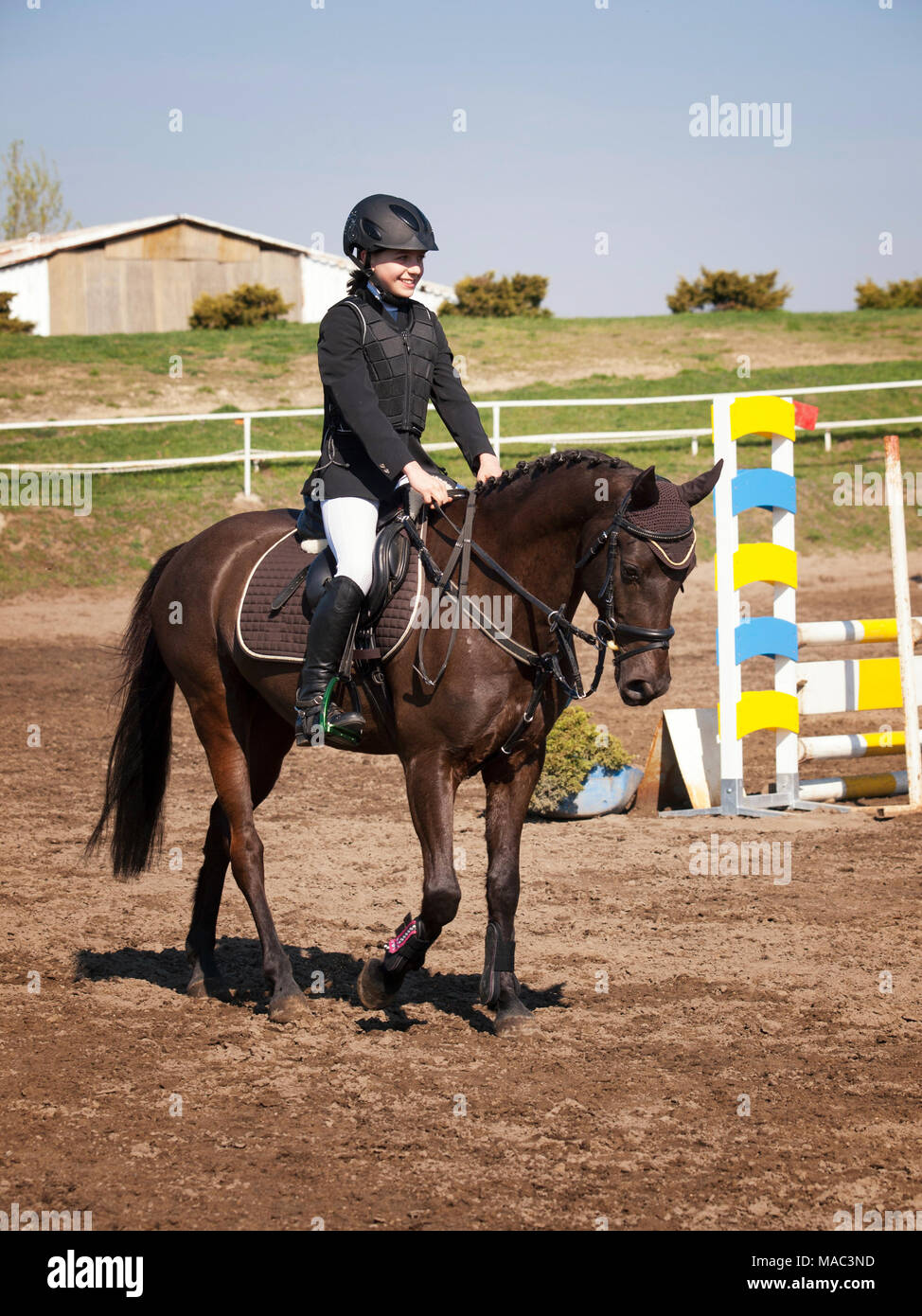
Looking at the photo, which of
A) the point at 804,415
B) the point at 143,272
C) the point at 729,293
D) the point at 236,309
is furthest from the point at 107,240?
the point at 804,415

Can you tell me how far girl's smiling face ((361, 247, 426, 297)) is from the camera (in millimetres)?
5016

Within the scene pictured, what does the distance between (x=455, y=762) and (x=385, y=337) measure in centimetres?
178

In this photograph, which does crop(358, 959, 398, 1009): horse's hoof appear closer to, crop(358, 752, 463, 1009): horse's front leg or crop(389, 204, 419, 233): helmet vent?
crop(358, 752, 463, 1009): horse's front leg

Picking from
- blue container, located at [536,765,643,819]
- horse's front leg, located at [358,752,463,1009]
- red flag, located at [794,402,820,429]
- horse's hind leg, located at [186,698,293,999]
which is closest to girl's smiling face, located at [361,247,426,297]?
horse's front leg, located at [358,752,463,1009]

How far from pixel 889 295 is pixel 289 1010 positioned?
144 feet

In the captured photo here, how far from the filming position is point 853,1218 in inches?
137

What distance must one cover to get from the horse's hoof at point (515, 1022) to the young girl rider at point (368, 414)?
130cm

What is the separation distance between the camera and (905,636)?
881 cm

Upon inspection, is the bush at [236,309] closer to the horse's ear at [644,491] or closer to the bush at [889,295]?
the bush at [889,295]

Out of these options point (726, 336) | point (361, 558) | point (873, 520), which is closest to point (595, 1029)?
point (361, 558)

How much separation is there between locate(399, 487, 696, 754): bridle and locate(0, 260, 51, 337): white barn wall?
4108 centimetres

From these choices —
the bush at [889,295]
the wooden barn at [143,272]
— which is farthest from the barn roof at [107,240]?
the bush at [889,295]

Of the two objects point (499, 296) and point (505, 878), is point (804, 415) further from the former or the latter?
point (499, 296)

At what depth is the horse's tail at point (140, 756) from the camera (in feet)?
20.2
